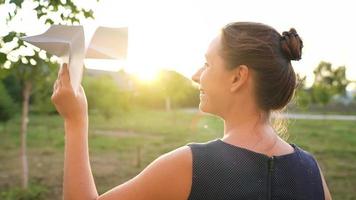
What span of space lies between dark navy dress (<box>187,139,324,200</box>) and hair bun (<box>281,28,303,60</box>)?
0.90ft

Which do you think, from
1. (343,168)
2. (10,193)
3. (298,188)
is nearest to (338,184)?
(343,168)

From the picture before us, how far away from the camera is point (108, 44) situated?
4.44 ft

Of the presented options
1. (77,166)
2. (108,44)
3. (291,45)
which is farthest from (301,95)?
(77,166)

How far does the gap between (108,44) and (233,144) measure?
1.43 ft

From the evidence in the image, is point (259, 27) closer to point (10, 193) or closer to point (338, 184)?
point (10, 193)

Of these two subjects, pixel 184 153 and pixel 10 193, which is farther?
pixel 10 193

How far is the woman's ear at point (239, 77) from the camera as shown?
1.27 meters

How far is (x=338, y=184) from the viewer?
870 centimetres

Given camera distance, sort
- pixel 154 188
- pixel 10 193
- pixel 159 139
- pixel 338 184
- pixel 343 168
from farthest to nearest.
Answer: pixel 159 139 → pixel 343 168 → pixel 338 184 → pixel 10 193 → pixel 154 188

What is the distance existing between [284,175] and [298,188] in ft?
0.19

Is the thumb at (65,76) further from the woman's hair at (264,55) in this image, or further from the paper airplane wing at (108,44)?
the woman's hair at (264,55)

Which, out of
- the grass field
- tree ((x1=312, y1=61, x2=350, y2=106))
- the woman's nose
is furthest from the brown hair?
tree ((x1=312, y1=61, x2=350, y2=106))

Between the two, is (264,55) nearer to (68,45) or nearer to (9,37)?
(68,45)

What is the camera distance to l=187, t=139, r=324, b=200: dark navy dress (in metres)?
1.19
